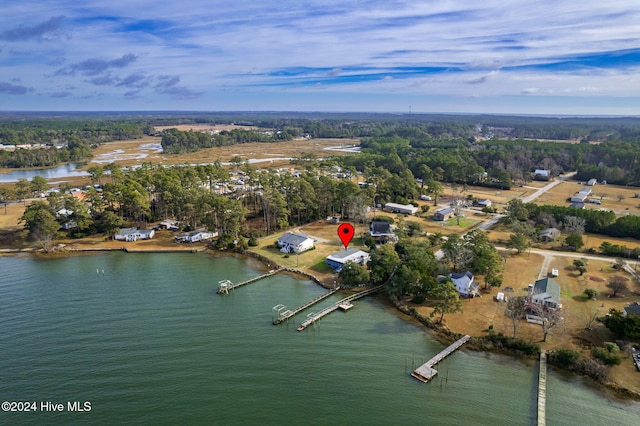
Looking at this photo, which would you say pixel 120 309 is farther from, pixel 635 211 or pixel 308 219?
pixel 635 211

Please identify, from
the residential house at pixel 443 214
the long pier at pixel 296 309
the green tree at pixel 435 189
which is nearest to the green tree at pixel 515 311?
the long pier at pixel 296 309

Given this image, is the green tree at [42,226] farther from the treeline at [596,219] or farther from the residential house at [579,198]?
the residential house at [579,198]

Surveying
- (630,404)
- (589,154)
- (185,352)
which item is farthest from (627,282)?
(589,154)

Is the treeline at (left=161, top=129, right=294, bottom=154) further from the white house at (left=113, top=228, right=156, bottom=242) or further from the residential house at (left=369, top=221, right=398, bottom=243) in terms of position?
the residential house at (left=369, top=221, right=398, bottom=243)

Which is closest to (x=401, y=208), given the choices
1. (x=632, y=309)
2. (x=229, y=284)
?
(x=229, y=284)

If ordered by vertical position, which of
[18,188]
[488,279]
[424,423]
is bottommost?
[424,423]

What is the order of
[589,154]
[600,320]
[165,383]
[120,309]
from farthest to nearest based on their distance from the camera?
[589,154] → [120,309] → [600,320] → [165,383]

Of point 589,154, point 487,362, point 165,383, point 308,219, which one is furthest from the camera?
point 589,154
